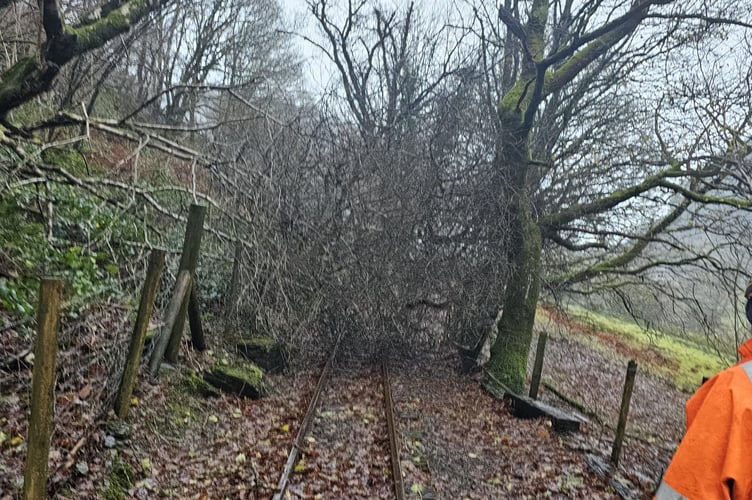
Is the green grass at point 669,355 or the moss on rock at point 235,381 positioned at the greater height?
the green grass at point 669,355

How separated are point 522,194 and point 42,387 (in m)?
10.5

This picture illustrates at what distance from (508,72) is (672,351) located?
529 inches

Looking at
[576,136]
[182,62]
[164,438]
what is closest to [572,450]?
[164,438]

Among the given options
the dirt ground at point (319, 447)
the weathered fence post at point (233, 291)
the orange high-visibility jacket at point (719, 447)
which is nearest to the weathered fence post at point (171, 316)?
the dirt ground at point (319, 447)

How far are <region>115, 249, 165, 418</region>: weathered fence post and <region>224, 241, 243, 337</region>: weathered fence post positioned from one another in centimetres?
381

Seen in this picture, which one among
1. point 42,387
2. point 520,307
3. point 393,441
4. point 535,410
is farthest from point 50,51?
point 520,307

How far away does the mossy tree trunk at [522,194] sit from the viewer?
36.9ft

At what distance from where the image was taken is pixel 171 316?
6.48 m

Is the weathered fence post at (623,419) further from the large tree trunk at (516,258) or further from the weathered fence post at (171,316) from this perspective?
the weathered fence post at (171,316)

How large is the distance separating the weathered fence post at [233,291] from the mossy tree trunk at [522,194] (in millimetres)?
5612

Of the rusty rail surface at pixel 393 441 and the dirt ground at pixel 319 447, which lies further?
the rusty rail surface at pixel 393 441

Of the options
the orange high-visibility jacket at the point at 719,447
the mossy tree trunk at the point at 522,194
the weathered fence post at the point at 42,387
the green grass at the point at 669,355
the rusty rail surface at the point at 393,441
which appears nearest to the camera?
the orange high-visibility jacket at the point at 719,447

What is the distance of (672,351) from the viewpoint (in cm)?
2091

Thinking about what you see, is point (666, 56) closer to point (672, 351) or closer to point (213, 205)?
point (213, 205)
